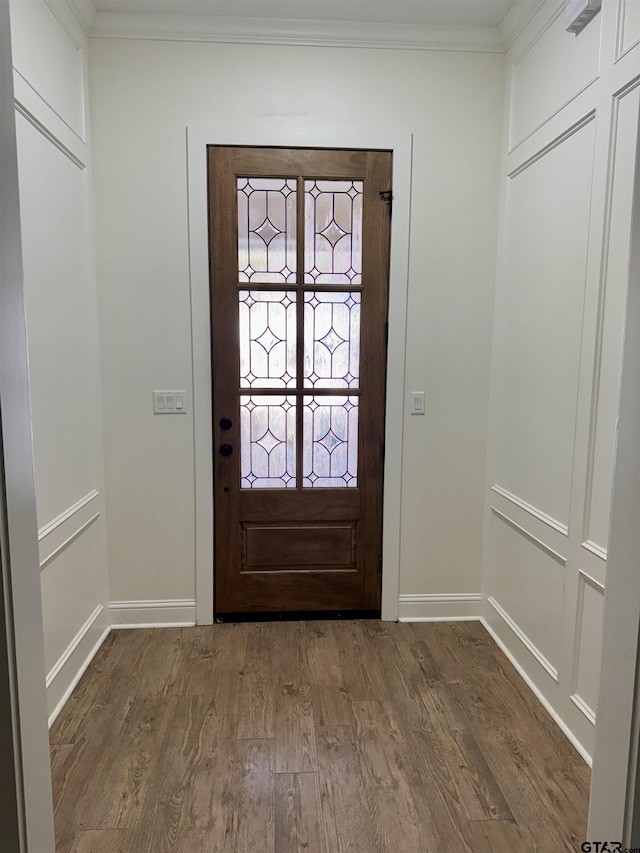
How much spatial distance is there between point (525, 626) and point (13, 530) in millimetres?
2285

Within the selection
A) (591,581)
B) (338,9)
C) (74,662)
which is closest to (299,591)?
(74,662)

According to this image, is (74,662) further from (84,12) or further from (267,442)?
(84,12)

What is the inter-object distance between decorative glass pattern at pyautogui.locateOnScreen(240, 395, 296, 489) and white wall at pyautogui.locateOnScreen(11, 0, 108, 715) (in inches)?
28.9

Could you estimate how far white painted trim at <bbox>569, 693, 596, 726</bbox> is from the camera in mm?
1873

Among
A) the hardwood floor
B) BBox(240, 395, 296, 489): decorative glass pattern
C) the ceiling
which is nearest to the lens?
the hardwood floor

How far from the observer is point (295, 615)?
288cm

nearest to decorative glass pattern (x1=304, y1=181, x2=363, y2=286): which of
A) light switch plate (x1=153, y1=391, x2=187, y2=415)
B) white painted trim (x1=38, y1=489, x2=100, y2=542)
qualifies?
light switch plate (x1=153, y1=391, x2=187, y2=415)

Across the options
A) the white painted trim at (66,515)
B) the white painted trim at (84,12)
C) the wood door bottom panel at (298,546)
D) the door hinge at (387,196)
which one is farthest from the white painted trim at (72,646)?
the white painted trim at (84,12)

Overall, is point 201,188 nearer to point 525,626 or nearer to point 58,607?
point 58,607

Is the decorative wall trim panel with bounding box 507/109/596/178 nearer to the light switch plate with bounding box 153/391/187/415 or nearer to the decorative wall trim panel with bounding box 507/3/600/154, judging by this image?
the decorative wall trim panel with bounding box 507/3/600/154

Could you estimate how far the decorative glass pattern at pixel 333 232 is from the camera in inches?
104

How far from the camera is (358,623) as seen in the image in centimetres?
285

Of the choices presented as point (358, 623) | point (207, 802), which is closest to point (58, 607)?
point (207, 802)

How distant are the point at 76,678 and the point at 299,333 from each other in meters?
1.91
